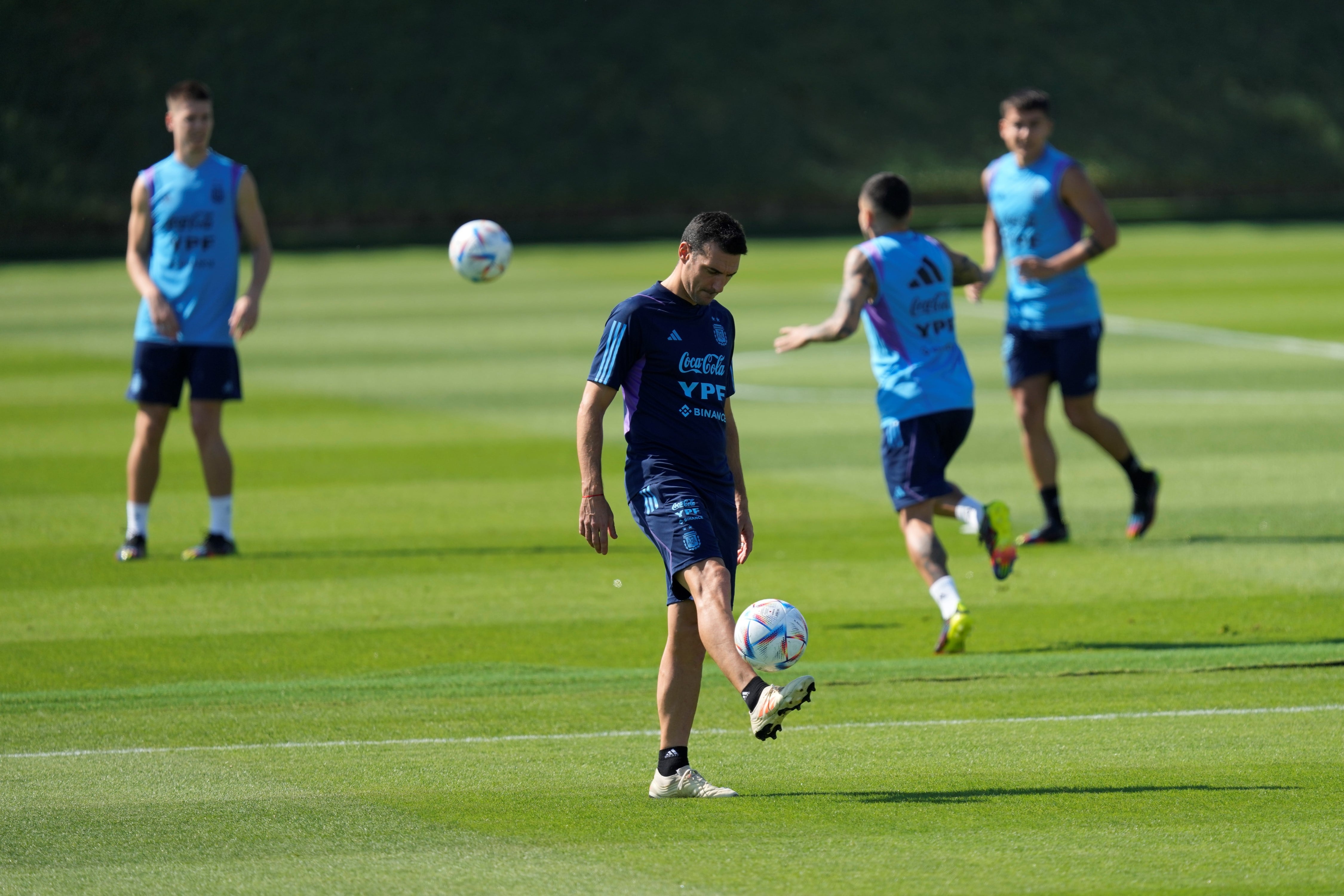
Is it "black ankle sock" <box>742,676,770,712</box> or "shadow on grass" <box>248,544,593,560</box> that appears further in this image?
"shadow on grass" <box>248,544,593,560</box>

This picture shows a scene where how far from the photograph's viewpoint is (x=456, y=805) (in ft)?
18.6

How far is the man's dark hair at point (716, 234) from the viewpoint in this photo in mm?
5547

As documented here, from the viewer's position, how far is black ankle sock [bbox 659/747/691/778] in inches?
224

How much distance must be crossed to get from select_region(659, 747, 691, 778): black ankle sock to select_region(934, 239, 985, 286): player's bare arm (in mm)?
3435

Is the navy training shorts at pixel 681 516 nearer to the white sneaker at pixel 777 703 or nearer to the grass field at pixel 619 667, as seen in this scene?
the white sneaker at pixel 777 703

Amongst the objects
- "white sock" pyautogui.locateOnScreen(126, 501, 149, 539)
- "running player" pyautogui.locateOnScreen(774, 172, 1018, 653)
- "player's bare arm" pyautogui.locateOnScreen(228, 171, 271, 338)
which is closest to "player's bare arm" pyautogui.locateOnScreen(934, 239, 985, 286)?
"running player" pyautogui.locateOnScreen(774, 172, 1018, 653)

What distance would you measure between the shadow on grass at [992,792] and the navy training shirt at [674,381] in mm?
A: 1097

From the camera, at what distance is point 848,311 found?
794cm

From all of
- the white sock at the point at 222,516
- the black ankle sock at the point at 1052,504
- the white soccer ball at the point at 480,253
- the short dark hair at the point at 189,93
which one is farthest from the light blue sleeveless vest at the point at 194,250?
the black ankle sock at the point at 1052,504

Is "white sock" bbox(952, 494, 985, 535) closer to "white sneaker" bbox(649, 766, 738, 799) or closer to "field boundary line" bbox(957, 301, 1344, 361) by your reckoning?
"white sneaker" bbox(649, 766, 738, 799)

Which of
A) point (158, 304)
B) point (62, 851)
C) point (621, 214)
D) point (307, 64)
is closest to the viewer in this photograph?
point (62, 851)

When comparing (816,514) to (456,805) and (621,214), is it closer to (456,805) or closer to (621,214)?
(456,805)

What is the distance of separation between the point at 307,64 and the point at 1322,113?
27.9 m

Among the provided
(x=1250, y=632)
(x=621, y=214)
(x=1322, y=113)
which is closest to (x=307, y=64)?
(x=621, y=214)
